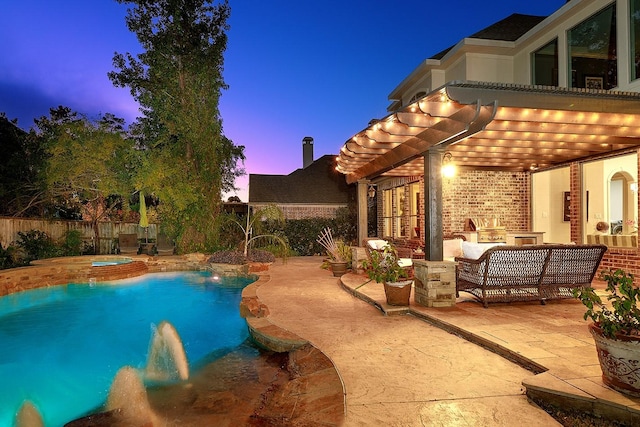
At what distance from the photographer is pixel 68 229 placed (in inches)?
592

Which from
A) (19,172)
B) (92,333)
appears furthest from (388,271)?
(19,172)

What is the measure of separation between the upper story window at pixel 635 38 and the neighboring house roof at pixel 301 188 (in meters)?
12.7

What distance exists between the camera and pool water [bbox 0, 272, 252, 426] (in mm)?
4609

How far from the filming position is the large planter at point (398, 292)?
5.60m

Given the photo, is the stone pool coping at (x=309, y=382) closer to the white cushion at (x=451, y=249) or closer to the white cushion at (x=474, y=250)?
the white cushion at (x=474, y=250)

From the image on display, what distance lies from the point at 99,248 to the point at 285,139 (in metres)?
15.9

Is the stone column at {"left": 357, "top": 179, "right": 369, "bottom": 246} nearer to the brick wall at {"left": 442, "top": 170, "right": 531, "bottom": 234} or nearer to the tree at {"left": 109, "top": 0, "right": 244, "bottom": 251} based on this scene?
the brick wall at {"left": 442, "top": 170, "right": 531, "bottom": 234}

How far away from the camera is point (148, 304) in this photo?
8.72 m

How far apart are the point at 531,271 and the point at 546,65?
6.91 metres

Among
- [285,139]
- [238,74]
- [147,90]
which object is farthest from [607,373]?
[285,139]

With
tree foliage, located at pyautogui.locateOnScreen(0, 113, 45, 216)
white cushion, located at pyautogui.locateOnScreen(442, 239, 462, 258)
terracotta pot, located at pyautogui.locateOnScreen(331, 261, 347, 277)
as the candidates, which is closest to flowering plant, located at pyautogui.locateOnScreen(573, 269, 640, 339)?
white cushion, located at pyautogui.locateOnScreen(442, 239, 462, 258)

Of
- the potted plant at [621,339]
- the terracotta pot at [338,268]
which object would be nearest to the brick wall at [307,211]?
the terracotta pot at [338,268]

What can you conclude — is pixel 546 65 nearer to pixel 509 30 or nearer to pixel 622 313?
pixel 509 30

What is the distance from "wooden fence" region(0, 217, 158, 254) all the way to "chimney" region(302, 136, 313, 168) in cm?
955
